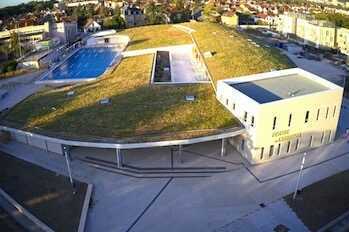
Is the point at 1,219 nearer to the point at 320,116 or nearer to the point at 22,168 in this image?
the point at 22,168

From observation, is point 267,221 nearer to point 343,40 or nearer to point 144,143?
point 144,143

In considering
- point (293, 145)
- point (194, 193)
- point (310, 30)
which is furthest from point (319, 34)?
point (194, 193)

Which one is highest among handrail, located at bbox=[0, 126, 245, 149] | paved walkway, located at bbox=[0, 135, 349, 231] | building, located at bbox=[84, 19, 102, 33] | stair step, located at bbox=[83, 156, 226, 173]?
building, located at bbox=[84, 19, 102, 33]

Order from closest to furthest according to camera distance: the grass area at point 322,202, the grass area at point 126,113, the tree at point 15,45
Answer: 1. the grass area at point 322,202
2. the grass area at point 126,113
3. the tree at point 15,45

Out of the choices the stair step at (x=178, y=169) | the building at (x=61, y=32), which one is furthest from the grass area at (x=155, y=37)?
the stair step at (x=178, y=169)

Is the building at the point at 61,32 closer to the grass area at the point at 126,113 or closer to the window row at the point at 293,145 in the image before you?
the grass area at the point at 126,113

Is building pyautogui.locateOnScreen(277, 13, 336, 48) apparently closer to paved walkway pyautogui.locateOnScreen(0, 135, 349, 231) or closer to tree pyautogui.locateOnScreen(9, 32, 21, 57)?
paved walkway pyautogui.locateOnScreen(0, 135, 349, 231)

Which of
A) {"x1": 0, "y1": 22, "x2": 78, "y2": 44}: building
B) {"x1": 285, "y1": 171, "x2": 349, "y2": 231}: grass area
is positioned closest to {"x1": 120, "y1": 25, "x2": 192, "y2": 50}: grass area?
{"x1": 0, "y1": 22, "x2": 78, "y2": 44}: building
